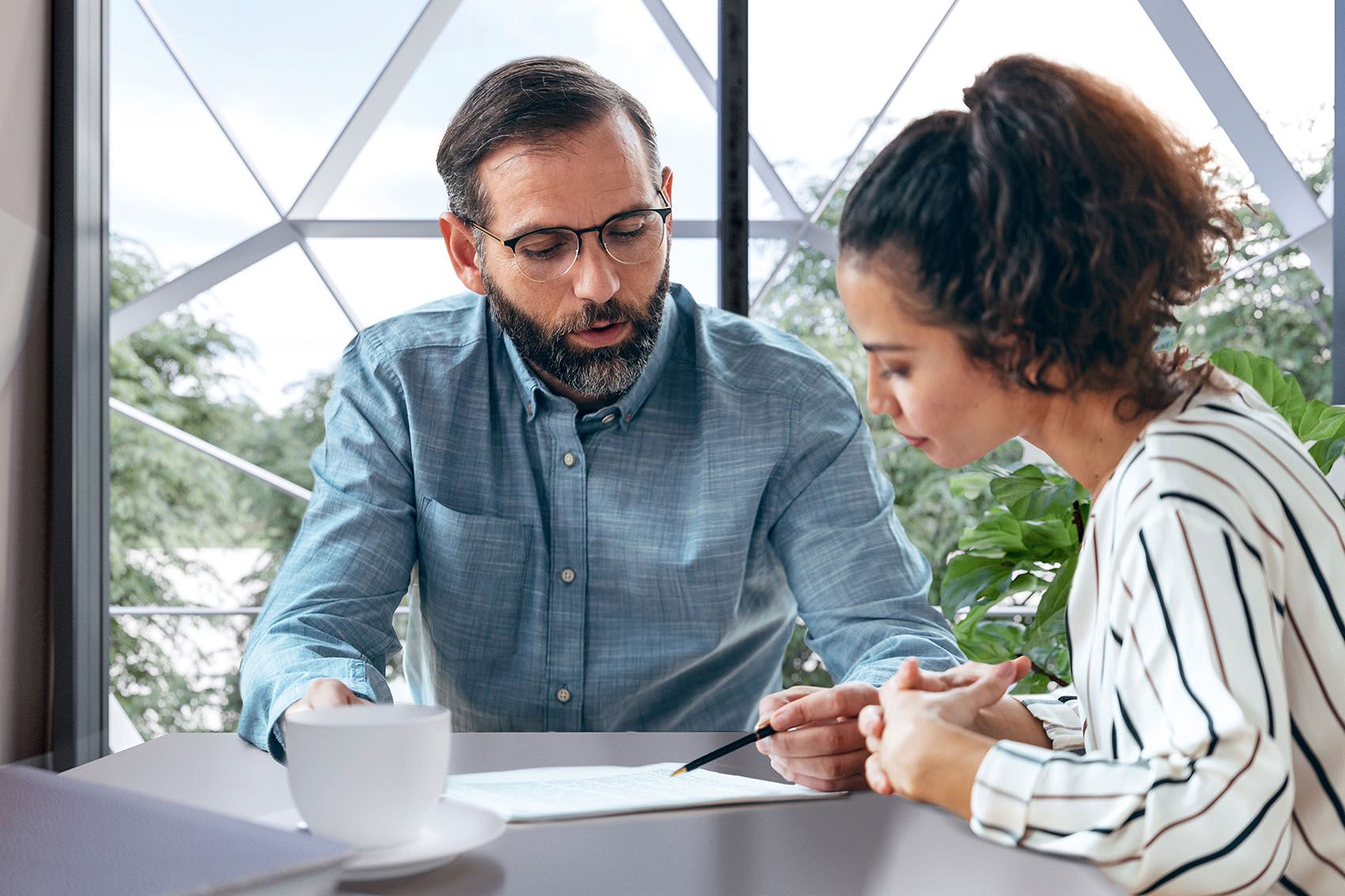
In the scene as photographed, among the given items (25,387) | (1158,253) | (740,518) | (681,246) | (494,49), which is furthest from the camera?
(494,49)

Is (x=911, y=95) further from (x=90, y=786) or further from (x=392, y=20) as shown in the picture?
(x=90, y=786)

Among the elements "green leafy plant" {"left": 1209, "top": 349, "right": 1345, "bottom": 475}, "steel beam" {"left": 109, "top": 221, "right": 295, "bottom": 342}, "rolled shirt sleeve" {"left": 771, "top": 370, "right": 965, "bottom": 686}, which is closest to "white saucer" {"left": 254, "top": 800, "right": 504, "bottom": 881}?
"rolled shirt sleeve" {"left": 771, "top": 370, "right": 965, "bottom": 686}

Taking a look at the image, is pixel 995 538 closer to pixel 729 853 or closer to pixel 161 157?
pixel 729 853

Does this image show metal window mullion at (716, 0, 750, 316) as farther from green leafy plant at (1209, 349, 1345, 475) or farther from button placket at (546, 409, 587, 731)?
green leafy plant at (1209, 349, 1345, 475)

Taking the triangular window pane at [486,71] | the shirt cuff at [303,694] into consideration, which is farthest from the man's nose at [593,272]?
the triangular window pane at [486,71]

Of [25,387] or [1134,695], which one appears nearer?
[1134,695]

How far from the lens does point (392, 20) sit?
18.4 ft

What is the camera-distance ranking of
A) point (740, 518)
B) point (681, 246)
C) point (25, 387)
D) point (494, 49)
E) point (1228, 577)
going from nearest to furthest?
point (1228, 577)
point (740, 518)
point (25, 387)
point (681, 246)
point (494, 49)

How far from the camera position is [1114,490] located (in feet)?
2.22

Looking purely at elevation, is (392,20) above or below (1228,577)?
above

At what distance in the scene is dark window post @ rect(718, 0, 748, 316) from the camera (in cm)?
206

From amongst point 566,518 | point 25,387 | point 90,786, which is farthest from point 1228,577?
point 25,387

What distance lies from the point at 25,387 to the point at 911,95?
14.7 feet

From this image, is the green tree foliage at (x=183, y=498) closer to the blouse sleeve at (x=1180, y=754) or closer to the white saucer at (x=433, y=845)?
the white saucer at (x=433, y=845)
